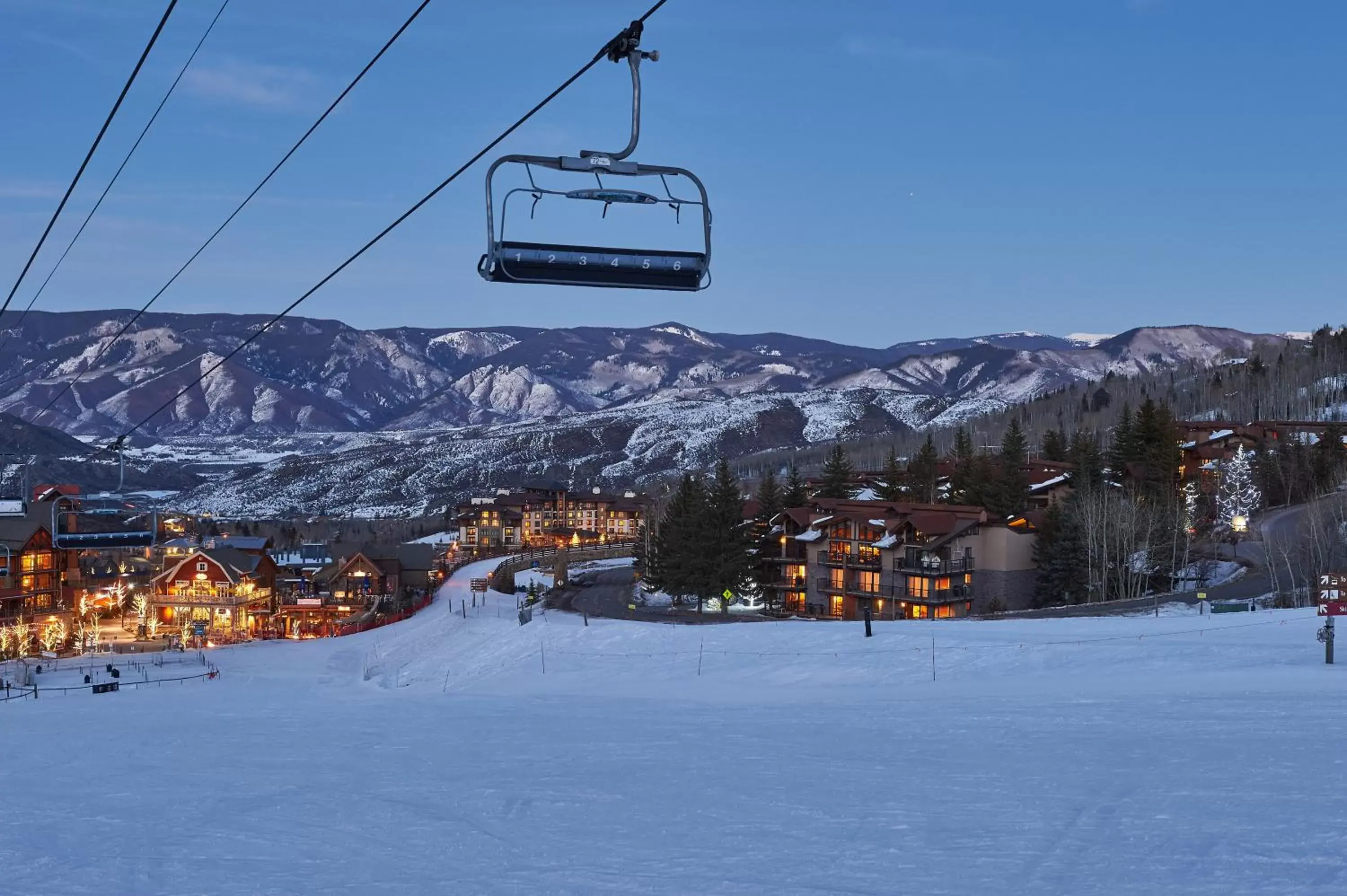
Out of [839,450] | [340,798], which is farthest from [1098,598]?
[340,798]

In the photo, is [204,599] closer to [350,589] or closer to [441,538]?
[350,589]

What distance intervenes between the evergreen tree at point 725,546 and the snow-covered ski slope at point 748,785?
29.0 metres

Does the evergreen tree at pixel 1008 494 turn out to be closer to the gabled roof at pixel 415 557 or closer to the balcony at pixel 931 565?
the balcony at pixel 931 565

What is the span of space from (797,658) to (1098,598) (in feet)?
84.8

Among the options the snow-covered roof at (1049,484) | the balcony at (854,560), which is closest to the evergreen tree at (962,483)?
the snow-covered roof at (1049,484)

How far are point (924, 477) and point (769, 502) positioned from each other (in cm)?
1600

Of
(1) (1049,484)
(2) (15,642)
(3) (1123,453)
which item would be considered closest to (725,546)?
(1) (1049,484)

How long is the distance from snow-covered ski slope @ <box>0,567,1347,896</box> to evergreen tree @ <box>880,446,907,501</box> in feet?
136

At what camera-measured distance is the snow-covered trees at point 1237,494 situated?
64.3 metres

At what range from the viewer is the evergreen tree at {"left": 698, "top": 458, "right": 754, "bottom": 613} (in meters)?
54.2

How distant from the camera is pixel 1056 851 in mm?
8570

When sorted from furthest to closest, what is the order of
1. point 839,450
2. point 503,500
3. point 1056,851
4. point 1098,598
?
1. point 503,500
2. point 839,450
3. point 1098,598
4. point 1056,851

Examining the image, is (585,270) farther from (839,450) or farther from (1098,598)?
(839,450)

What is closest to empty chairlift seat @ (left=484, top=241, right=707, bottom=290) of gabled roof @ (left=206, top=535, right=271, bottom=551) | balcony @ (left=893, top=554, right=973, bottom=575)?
balcony @ (left=893, top=554, right=973, bottom=575)
